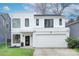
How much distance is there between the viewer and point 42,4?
72.7 feet

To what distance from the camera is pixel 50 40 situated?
23406 millimetres

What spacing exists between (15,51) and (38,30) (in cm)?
304

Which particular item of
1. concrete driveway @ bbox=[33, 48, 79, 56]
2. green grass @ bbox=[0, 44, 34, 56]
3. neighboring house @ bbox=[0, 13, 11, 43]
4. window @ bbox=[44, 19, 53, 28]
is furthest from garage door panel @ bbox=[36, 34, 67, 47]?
neighboring house @ bbox=[0, 13, 11, 43]

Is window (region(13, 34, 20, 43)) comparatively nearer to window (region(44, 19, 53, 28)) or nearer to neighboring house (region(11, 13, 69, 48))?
neighboring house (region(11, 13, 69, 48))

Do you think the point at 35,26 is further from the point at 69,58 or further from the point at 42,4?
the point at 69,58

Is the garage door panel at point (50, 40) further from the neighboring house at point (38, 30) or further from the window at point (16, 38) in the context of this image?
the window at point (16, 38)

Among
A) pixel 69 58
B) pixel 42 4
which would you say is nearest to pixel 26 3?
pixel 42 4

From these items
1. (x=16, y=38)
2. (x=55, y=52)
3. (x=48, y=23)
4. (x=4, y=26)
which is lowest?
(x=55, y=52)

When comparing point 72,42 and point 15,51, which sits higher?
point 72,42

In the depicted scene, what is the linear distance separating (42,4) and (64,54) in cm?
393

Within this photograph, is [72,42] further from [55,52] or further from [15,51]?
[15,51]

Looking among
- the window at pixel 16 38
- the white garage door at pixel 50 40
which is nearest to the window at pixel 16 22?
the window at pixel 16 38

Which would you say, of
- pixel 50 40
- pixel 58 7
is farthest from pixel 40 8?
pixel 50 40

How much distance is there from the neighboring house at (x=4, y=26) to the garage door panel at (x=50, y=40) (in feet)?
7.71
